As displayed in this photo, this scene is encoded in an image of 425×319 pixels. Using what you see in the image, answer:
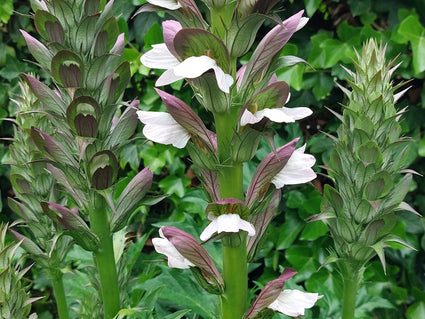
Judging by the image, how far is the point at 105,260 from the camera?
50.0 inches

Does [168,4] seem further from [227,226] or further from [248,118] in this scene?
[227,226]

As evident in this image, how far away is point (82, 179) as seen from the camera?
3.96 feet

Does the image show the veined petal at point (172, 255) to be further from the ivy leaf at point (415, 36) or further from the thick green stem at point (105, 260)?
the ivy leaf at point (415, 36)

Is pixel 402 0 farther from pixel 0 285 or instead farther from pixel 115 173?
pixel 0 285

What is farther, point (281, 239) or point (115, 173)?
point (281, 239)

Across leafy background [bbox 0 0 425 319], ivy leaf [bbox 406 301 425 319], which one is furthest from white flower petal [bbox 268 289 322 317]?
ivy leaf [bbox 406 301 425 319]

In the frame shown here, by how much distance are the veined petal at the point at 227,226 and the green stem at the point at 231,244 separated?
0.08m

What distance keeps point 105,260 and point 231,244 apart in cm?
39

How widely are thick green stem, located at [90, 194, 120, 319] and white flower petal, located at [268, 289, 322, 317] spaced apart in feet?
1.46

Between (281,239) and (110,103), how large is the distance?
1.45 meters

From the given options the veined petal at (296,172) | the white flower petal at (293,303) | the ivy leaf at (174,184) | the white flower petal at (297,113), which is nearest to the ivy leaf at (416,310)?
the ivy leaf at (174,184)

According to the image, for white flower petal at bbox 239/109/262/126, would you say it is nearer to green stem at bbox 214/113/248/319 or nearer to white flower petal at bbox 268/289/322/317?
green stem at bbox 214/113/248/319

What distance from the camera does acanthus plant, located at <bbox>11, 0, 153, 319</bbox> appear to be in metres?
1.10

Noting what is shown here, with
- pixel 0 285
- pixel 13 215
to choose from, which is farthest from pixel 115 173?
pixel 13 215
